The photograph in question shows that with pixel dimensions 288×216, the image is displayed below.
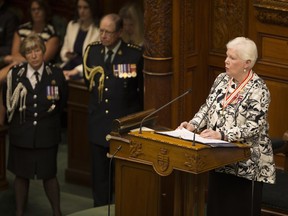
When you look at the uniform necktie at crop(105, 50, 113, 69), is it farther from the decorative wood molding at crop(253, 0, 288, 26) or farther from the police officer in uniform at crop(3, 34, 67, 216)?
the decorative wood molding at crop(253, 0, 288, 26)

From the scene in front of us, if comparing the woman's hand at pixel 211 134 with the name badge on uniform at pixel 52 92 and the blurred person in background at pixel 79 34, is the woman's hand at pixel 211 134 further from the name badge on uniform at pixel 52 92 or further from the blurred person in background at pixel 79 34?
the blurred person in background at pixel 79 34

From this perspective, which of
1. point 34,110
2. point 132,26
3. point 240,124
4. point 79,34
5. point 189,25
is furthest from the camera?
point 79,34

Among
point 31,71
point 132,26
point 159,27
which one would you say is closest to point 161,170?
point 159,27

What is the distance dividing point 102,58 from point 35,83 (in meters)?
0.55

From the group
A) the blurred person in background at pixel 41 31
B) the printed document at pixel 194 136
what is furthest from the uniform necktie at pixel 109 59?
the blurred person in background at pixel 41 31

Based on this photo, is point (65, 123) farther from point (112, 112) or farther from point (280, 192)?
point (280, 192)

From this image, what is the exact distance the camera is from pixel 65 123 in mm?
10852

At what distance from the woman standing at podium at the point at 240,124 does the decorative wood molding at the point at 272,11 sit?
1.17 m

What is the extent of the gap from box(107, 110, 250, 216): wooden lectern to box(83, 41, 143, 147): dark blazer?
1.03m

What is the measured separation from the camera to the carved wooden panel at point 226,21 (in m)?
7.65

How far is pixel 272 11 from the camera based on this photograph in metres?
7.42

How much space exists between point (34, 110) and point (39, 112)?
41 mm

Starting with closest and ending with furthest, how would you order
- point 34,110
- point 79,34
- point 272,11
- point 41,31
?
point 272,11, point 34,110, point 79,34, point 41,31

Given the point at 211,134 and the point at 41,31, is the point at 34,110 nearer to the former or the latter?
the point at 211,134
